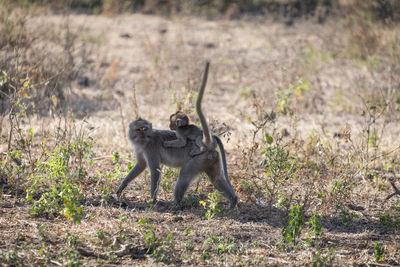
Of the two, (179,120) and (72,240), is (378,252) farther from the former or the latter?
(72,240)

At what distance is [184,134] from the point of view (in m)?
6.58

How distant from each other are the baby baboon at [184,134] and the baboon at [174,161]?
67 mm

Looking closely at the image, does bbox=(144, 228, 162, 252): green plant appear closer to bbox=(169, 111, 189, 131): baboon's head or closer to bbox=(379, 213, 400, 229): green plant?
bbox=(169, 111, 189, 131): baboon's head

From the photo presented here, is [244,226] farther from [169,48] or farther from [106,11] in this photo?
[106,11]

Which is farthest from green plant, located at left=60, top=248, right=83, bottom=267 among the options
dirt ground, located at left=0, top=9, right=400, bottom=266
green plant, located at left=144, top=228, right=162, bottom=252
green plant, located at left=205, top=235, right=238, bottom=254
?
green plant, located at left=205, top=235, right=238, bottom=254

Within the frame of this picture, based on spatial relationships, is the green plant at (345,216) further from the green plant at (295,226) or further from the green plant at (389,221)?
the green plant at (295,226)

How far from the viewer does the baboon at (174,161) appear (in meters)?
6.44

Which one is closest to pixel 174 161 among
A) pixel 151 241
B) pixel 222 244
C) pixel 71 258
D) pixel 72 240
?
pixel 222 244

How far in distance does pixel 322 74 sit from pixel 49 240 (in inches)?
408

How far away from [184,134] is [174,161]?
1.25 ft

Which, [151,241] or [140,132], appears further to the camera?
[140,132]

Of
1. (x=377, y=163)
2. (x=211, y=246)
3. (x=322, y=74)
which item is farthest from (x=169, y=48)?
(x=211, y=246)

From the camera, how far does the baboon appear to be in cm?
644

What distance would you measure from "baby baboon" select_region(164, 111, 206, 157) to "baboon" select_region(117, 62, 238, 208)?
0.07m
